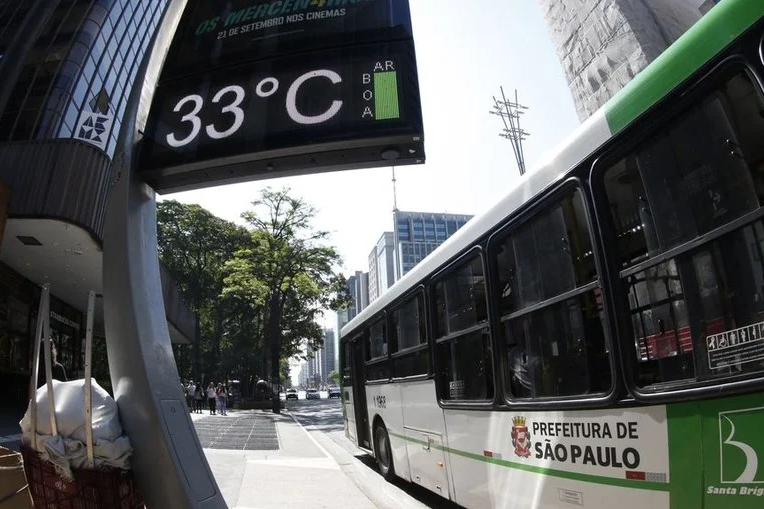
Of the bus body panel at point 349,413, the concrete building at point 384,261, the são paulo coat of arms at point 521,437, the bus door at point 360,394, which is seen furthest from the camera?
the concrete building at point 384,261

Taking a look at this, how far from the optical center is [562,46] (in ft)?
74.0

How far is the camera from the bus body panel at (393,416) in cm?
718

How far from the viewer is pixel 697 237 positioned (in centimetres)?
243

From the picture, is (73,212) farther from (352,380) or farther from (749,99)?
(749,99)

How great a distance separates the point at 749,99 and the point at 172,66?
12.3 ft

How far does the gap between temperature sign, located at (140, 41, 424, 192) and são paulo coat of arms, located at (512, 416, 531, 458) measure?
214 cm

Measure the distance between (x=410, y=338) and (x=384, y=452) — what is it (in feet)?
8.98

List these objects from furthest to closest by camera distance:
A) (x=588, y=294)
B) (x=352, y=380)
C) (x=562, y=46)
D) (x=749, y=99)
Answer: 1. (x=562, y=46)
2. (x=352, y=380)
3. (x=588, y=294)
4. (x=749, y=99)

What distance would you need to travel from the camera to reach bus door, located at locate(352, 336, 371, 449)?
31.7ft

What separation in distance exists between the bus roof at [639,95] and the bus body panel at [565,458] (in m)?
1.60

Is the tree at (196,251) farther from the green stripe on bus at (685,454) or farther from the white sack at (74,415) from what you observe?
the green stripe on bus at (685,454)

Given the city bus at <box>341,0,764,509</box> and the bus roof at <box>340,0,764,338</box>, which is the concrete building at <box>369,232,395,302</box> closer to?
the city bus at <box>341,0,764,509</box>

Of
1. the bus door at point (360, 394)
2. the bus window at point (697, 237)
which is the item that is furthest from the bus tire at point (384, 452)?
the bus window at point (697, 237)

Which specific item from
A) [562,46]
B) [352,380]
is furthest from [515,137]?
[352,380]
